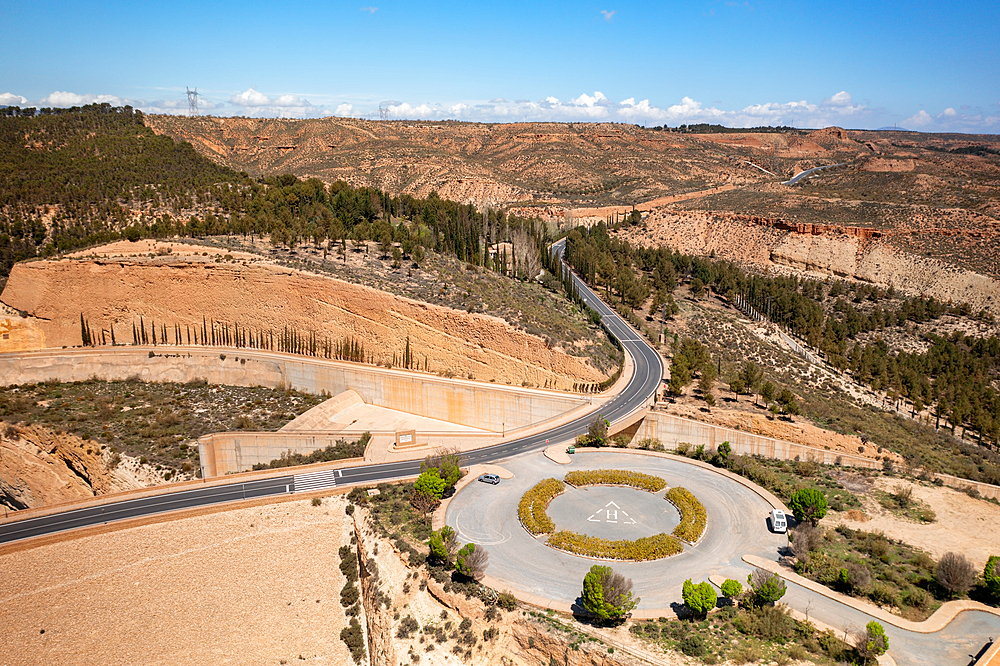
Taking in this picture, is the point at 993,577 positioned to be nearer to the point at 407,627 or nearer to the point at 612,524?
the point at 612,524

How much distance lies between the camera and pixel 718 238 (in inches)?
3391

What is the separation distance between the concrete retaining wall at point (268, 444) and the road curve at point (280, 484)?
2.18 metres

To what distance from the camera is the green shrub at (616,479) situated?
96.4 feet

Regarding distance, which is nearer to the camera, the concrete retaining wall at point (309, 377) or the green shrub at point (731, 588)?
the green shrub at point (731, 588)

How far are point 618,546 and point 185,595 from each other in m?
17.1

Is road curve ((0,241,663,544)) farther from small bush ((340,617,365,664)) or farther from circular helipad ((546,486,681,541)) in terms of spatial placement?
Answer: small bush ((340,617,365,664))

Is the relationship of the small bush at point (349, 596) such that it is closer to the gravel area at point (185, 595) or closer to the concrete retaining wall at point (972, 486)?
the gravel area at point (185, 595)

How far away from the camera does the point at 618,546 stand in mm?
24172

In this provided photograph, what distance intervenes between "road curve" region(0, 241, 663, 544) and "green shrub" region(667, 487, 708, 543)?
28.0ft

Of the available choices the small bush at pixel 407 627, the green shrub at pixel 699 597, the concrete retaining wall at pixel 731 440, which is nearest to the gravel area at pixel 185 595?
the small bush at pixel 407 627

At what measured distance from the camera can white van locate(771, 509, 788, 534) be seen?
25234 mm

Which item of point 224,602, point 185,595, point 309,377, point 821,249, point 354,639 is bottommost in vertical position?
point 354,639

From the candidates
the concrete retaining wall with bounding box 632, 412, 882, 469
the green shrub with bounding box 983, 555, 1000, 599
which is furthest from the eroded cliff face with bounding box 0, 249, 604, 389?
the green shrub with bounding box 983, 555, 1000, 599

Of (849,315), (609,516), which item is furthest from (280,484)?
(849,315)
